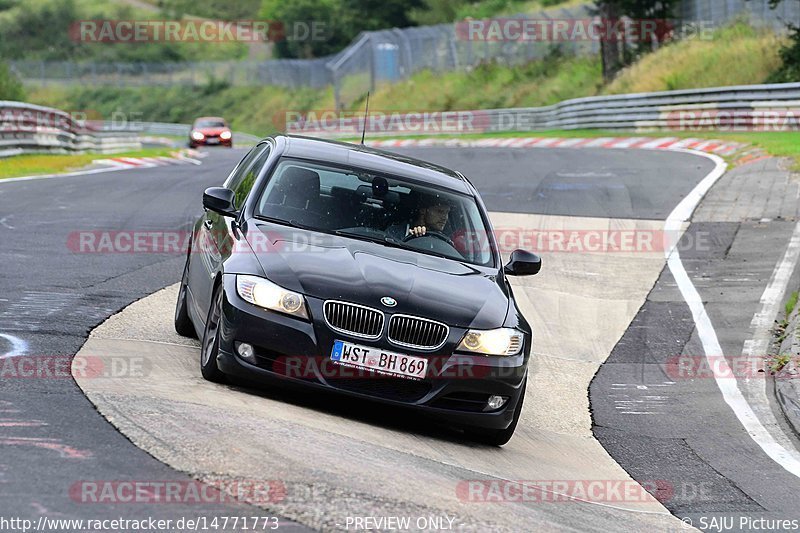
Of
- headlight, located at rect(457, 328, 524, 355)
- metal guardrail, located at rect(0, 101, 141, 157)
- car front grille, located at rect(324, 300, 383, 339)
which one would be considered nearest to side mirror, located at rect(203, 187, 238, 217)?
car front grille, located at rect(324, 300, 383, 339)

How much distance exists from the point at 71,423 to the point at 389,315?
184 cm

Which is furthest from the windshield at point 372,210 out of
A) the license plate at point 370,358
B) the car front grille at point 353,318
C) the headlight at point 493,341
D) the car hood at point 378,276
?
the license plate at point 370,358

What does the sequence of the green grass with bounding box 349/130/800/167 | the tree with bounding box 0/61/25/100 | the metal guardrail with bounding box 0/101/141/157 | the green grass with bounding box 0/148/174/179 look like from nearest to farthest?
the green grass with bounding box 0/148/174/179 < the green grass with bounding box 349/130/800/167 < the metal guardrail with bounding box 0/101/141/157 < the tree with bounding box 0/61/25/100

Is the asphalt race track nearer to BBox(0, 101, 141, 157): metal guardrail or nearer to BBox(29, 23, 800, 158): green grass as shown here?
BBox(0, 101, 141, 157): metal guardrail

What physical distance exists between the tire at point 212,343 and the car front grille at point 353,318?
2.31ft

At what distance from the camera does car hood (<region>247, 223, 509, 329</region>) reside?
7062 millimetres

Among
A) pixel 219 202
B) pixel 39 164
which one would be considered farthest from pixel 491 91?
pixel 219 202

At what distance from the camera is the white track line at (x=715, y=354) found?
8148 millimetres

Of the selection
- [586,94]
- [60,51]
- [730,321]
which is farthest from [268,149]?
[60,51]

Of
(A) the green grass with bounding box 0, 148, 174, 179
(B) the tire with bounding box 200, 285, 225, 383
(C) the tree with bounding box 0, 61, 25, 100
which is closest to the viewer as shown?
(B) the tire with bounding box 200, 285, 225, 383

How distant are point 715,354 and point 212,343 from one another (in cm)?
513

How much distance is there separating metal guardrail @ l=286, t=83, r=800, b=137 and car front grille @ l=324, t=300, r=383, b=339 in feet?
81.2

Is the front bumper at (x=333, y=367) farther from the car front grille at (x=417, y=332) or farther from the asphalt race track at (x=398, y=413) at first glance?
the asphalt race track at (x=398, y=413)

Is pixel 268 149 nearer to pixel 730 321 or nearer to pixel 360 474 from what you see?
pixel 360 474
